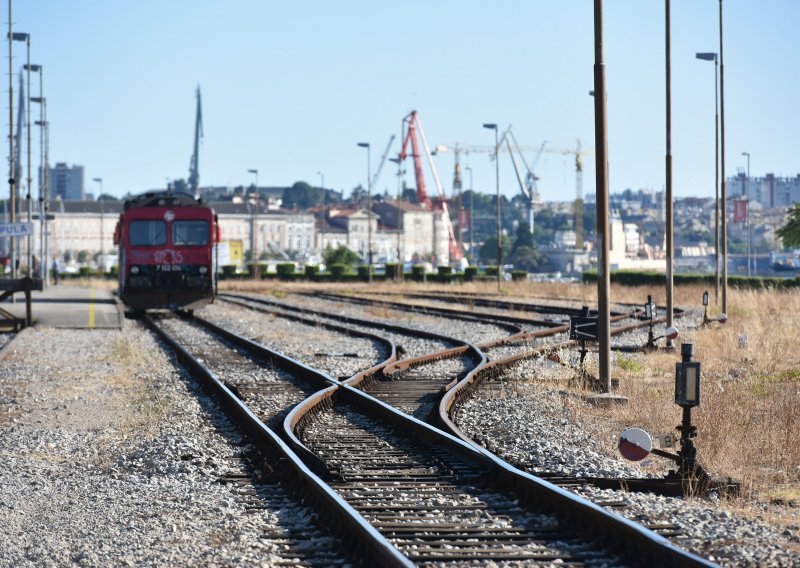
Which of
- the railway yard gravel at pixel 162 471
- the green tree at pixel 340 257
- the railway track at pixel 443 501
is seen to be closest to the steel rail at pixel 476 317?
the railway yard gravel at pixel 162 471

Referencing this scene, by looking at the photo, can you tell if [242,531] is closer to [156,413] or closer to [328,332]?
[156,413]

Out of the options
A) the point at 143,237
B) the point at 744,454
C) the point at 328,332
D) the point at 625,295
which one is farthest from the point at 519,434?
the point at 625,295

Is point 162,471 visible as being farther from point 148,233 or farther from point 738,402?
point 148,233

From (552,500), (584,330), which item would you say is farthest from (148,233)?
(552,500)

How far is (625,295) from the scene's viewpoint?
51719mm

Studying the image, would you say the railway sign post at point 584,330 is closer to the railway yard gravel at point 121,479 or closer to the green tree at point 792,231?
the railway yard gravel at point 121,479

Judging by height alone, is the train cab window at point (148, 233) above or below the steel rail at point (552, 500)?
above

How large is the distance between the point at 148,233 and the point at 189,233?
3.46 ft

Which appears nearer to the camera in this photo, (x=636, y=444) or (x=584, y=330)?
(x=636, y=444)

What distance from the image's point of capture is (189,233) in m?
33.6

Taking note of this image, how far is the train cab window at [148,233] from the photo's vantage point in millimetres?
33344

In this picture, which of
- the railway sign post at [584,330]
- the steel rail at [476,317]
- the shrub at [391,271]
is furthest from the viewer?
the shrub at [391,271]

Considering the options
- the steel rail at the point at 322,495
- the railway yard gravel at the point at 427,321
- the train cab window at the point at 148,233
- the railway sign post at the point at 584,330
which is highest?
the train cab window at the point at 148,233

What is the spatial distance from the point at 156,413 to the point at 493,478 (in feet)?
18.6
